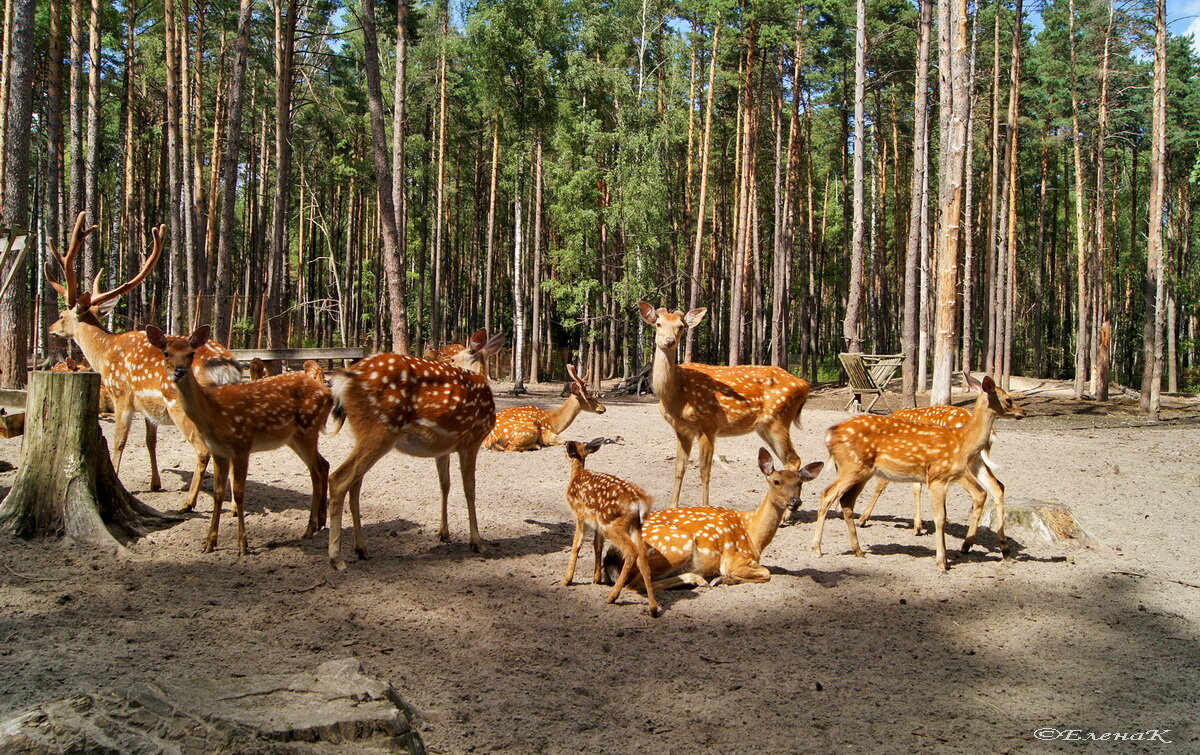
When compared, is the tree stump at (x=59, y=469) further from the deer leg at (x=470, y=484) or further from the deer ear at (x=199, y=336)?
the deer leg at (x=470, y=484)

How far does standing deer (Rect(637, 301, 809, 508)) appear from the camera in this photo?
350 inches

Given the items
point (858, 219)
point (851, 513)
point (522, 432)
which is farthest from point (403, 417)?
point (858, 219)

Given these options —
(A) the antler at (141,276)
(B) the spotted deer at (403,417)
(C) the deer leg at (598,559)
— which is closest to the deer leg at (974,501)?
(C) the deer leg at (598,559)

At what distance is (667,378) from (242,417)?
4.11 metres

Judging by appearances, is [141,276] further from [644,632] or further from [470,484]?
[644,632]

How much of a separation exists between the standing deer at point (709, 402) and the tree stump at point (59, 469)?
499 centimetres

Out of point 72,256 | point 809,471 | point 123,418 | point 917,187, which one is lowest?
point 809,471

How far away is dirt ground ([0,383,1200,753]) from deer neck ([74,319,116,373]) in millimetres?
1141

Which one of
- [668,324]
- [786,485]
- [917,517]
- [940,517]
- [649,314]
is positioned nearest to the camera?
[786,485]

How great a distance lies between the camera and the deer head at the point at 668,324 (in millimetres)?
8781

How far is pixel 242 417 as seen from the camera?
6.43 meters

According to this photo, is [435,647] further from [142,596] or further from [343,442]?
[343,442]

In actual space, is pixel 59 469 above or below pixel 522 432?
above

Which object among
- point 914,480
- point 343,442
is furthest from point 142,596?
point 343,442
